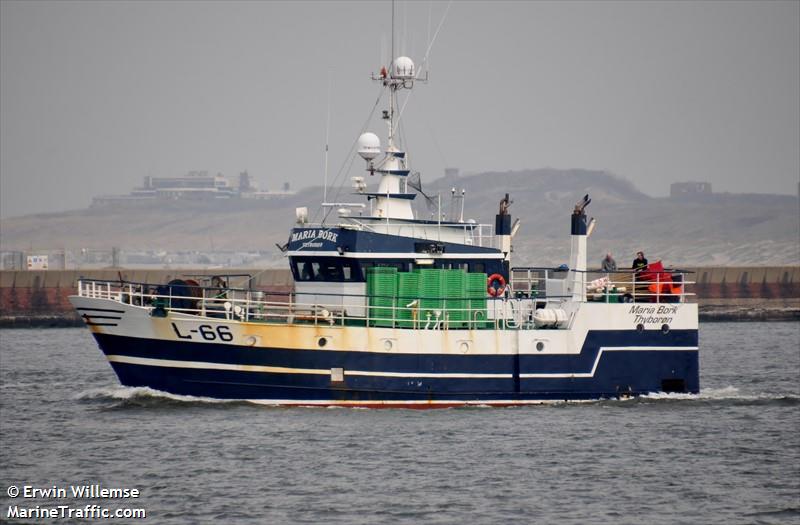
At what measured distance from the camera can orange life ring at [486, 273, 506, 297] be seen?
36969mm

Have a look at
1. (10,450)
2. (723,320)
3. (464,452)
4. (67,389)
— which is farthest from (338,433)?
(723,320)

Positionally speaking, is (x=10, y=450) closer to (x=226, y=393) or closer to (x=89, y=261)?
(x=226, y=393)

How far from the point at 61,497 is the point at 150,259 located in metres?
154

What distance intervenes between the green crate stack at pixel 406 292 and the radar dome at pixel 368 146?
11.7 ft

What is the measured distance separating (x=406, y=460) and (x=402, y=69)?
13005 millimetres

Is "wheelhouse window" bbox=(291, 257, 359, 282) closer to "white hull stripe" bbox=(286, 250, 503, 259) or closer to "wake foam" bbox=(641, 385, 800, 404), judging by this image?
"white hull stripe" bbox=(286, 250, 503, 259)

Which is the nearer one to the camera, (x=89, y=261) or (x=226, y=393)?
(x=226, y=393)

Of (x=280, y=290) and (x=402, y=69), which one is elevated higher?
(x=402, y=69)

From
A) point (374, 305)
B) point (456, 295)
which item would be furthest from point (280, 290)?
point (456, 295)

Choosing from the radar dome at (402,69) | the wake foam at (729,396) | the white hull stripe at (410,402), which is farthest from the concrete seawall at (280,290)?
the white hull stripe at (410,402)

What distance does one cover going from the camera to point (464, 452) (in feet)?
96.8

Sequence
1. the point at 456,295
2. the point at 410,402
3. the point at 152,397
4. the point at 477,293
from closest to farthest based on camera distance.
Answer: the point at 152,397 → the point at 410,402 → the point at 456,295 → the point at 477,293

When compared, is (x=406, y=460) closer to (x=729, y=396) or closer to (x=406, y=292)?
(x=406, y=292)

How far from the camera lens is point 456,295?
1417 inches
